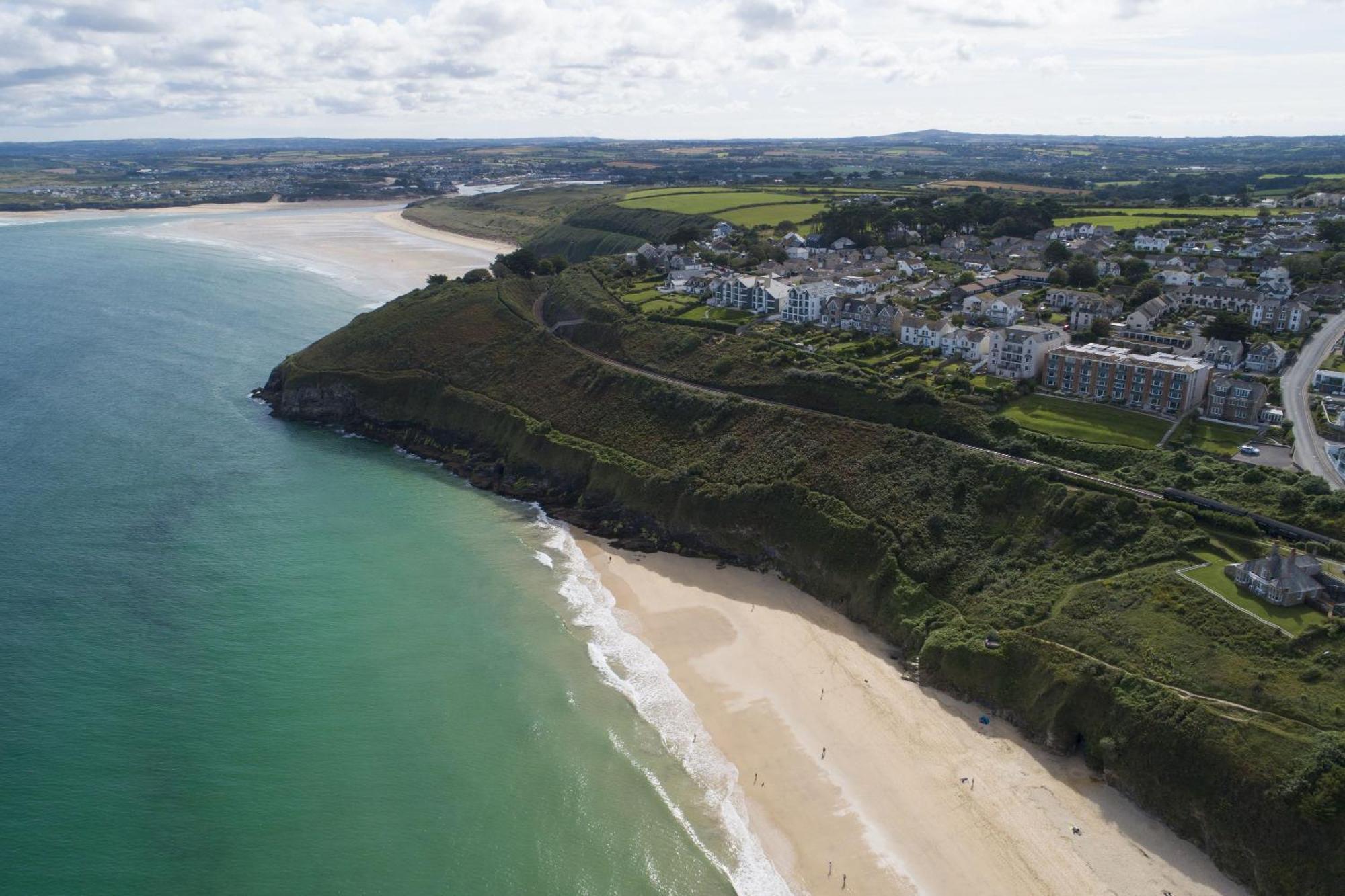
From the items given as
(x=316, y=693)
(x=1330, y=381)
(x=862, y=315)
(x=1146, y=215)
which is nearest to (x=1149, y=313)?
(x=1330, y=381)

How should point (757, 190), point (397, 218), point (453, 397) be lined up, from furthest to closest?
point (397, 218) < point (757, 190) < point (453, 397)

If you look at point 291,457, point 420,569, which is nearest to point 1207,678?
point 420,569

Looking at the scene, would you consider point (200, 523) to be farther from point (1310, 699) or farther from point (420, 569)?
point (1310, 699)

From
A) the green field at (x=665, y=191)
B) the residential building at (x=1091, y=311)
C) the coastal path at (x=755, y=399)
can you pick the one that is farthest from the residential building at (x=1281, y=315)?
the green field at (x=665, y=191)

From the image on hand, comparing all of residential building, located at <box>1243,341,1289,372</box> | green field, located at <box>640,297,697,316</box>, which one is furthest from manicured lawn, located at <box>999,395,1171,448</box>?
green field, located at <box>640,297,697,316</box>

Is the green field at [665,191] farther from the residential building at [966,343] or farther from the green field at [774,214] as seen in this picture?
the residential building at [966,343]

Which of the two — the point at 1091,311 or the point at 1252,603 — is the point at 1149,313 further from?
the point at 1252,603

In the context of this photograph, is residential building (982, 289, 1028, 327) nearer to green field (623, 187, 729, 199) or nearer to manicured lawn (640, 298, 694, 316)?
manicured lawn (640, 298, 694, 316)
